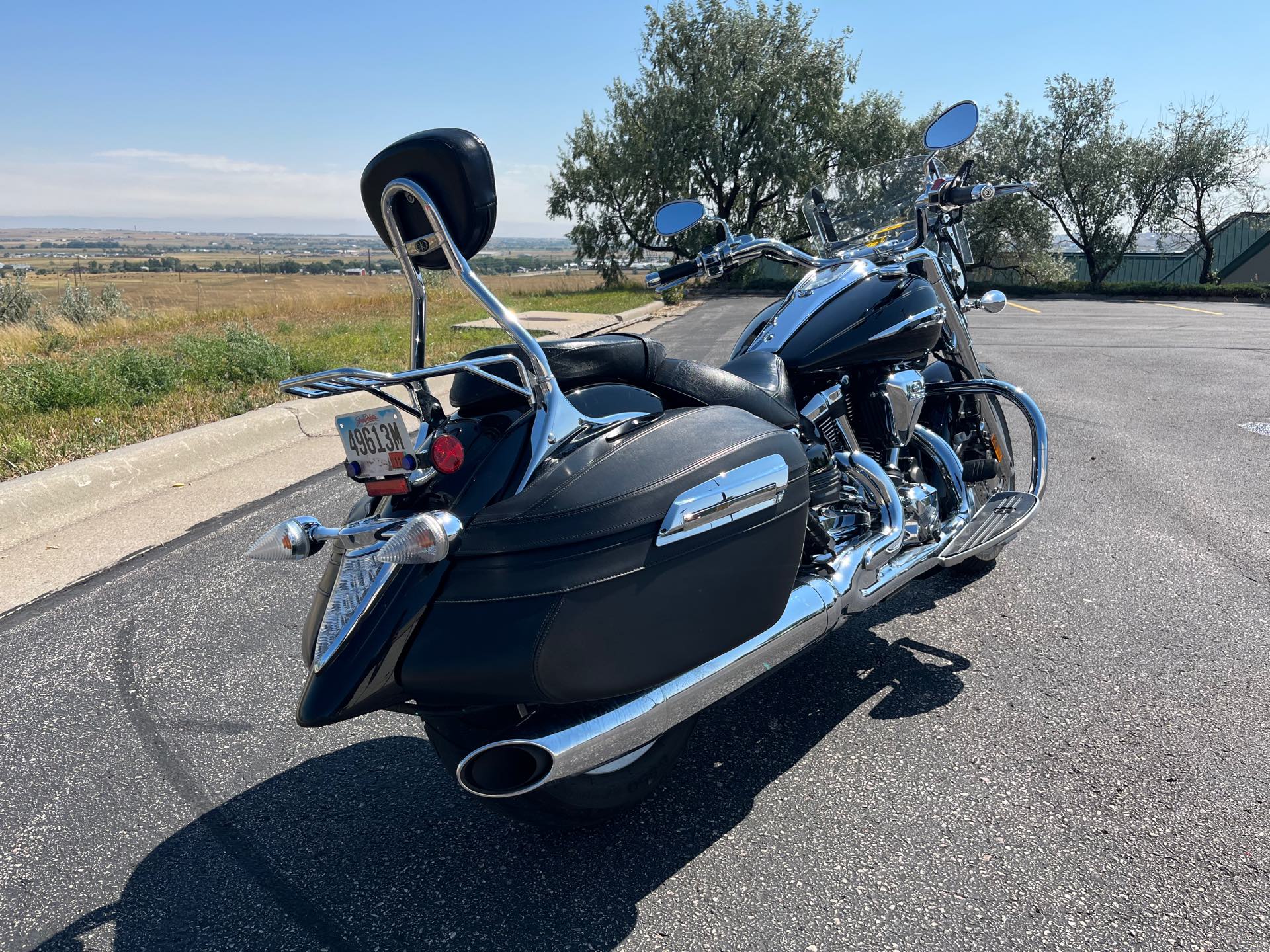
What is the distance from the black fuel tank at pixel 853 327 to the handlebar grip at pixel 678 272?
1.19 ft

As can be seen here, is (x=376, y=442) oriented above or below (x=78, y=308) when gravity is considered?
above

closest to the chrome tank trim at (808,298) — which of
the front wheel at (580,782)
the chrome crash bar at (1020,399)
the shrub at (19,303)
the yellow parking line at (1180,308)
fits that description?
the chrome crash bar at (1020,399)

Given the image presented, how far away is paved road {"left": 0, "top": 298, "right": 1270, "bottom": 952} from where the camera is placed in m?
2.04

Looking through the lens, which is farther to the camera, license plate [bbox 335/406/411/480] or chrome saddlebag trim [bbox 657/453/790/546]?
chrome saddlebag trim [bbox 657/453/790/546]

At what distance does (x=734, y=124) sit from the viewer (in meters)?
28.6

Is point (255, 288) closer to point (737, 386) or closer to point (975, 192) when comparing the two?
point (975, 192)

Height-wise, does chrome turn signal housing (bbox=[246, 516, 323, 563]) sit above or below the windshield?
below

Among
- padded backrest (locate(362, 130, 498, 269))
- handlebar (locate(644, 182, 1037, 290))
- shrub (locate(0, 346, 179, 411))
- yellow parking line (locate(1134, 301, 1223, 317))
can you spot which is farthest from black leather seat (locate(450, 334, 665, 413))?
yellow parking line (locate(1134, 301, 1223, 317))

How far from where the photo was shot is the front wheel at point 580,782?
6.93ft

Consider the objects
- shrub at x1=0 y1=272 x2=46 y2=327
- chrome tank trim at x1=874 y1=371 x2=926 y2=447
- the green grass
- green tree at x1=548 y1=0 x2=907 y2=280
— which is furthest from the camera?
green tree at x1=548 y1=0 x2=907 y2=280

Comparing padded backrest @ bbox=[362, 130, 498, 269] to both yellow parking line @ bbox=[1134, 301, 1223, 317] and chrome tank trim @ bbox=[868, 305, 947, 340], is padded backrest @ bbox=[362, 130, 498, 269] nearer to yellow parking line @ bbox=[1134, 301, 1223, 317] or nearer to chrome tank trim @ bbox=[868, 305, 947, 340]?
chrome tank trim @ bbox=[868, 305, 947, 340]

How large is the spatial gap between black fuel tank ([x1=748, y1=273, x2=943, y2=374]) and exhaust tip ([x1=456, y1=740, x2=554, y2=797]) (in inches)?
65.4

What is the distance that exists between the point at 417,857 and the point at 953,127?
10.5 ft

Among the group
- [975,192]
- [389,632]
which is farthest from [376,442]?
[975,192]
